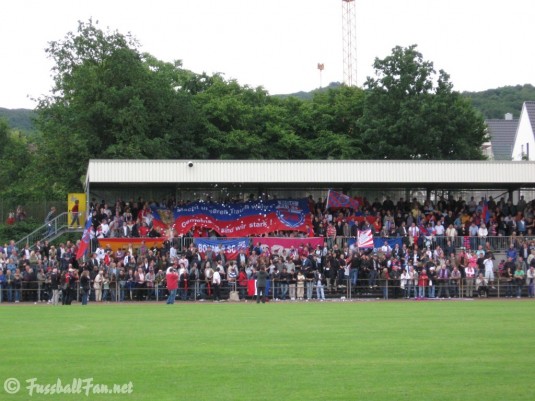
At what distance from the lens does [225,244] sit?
43.7 meters

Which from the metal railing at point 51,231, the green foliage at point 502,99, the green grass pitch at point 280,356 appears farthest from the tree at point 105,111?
the green foliage at point 502,99

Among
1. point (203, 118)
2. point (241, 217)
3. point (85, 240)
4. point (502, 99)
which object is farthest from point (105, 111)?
point (502, 99)

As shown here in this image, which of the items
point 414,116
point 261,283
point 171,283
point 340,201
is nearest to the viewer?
point 171,283

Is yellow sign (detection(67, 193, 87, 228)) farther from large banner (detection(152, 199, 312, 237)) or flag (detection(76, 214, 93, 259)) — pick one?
flag (detection(76, 214, 93, 259))

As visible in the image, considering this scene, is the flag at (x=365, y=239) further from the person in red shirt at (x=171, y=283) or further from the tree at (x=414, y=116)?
the tree at (x=414, y=116)

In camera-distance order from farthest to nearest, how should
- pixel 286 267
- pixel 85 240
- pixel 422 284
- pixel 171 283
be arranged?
pixel 85 240, pixel 286 267, pixel 422 284, pixel 171 283

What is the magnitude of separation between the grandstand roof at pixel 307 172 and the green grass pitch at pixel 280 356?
747 inches

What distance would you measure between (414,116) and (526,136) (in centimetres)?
2408

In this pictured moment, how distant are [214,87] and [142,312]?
43.3m

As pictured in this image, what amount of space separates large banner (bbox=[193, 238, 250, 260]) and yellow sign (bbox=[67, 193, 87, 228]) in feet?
25.1

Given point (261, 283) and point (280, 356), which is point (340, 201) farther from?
point (280, 356)

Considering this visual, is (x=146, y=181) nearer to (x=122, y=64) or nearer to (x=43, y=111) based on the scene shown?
(x=122, y=64)

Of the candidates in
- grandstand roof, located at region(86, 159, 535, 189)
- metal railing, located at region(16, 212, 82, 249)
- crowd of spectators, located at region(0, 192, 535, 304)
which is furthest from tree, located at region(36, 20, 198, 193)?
crowd of spectators, located at region(0, 192, 535, 304)

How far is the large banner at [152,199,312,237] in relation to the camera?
46062mm
